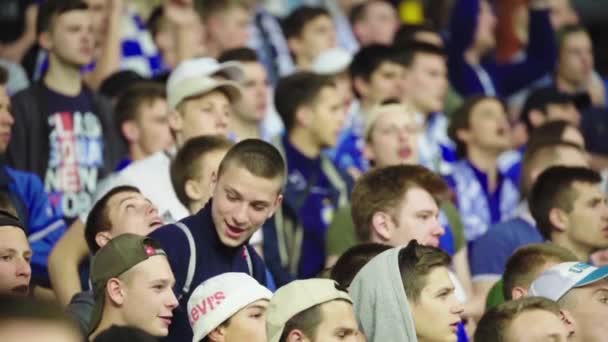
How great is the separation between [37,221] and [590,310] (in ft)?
9.46

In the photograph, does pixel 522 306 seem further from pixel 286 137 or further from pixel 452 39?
pixel 452 39

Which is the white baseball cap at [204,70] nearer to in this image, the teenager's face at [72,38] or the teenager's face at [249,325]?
the teenager's face at [72,38]

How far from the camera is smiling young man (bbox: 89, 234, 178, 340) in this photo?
588 cm

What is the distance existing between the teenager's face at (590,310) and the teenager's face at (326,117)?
2987mm

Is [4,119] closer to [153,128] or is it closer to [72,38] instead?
[153,128]

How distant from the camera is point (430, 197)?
24.8 ft

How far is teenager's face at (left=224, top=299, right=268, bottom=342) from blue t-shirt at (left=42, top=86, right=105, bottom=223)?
284 centimetres

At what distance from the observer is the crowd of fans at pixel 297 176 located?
19.7 feet

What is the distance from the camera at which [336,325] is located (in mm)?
5723

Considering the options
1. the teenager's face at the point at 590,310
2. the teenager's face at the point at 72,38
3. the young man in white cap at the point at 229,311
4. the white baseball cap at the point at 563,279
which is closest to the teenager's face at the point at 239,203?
the young man in white cap at the point at 229,311

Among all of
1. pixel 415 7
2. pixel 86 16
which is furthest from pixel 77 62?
pixel 415 7

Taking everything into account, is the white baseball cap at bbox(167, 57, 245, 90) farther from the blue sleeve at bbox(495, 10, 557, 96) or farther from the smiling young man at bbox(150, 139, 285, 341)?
the blue sleeve at bbox(495, 10, 557, 96)

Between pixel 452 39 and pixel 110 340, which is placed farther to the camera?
pixel 452 39

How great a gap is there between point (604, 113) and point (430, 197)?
5.36 meters
